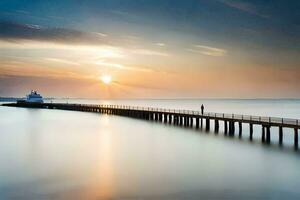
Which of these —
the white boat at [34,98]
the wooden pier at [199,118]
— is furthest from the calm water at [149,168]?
the white boat at [34,98]

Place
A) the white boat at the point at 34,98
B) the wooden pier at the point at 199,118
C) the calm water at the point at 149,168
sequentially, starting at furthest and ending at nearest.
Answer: the white boat at the point at 34,98 → the wooden pier at the point at 199,118 → the calm water at the point at 149,168

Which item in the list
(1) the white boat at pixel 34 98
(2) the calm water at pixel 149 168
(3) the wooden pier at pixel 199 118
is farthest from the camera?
(1) the white boat at pixel 34 98

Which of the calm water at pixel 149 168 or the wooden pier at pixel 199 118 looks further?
the wooden pier at pixel 199 118

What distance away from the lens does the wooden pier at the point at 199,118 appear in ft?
117

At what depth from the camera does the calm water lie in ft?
66.6

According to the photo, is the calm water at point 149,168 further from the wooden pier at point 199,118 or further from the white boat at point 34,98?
the white boat at point 34,98

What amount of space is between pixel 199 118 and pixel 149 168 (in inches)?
1106

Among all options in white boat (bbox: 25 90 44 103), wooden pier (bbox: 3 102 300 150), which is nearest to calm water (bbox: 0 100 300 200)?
wooden pier (bbox: 3 102 300 150)

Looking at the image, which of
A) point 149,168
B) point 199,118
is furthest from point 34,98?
point 149,168

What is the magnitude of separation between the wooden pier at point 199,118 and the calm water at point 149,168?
179 cm

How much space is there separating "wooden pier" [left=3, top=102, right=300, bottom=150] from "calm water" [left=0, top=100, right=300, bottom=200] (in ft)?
5.86

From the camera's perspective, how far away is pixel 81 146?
124 feet

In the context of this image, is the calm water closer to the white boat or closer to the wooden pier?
the wooden pier

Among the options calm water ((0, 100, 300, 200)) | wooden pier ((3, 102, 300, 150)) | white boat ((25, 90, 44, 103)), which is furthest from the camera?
white boat ((25, 90, 44, 103))
